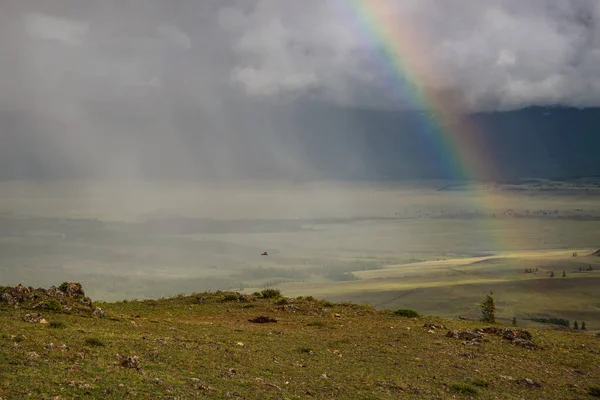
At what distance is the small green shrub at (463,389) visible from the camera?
28203 millimetres

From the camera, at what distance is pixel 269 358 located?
1190 inches

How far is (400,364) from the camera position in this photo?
105 ft

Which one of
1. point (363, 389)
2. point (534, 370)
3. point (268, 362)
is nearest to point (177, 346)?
point (268, 362)

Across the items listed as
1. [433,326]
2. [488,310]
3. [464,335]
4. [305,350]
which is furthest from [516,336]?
[488,310]

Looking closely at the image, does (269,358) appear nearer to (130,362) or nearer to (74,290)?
(130,362)

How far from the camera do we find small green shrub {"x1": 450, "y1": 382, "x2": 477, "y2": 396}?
92.5 ft

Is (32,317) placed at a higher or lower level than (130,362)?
higher

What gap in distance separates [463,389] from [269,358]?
1067 cm

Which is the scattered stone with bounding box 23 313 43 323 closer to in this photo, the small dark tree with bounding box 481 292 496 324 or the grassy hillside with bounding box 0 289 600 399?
the grassy hillside with bounding box 0 289 600 399

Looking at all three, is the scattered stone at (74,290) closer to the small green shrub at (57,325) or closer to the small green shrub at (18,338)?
the small green shrub at (57,325)

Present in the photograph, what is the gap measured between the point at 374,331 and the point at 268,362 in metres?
13.9

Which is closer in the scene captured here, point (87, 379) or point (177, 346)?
point (87, 379)

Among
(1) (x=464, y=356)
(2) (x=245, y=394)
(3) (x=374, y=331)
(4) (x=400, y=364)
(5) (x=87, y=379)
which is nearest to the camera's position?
(5) (x=87, y=379)

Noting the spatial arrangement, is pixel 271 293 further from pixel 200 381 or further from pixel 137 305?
pixel 200 381
